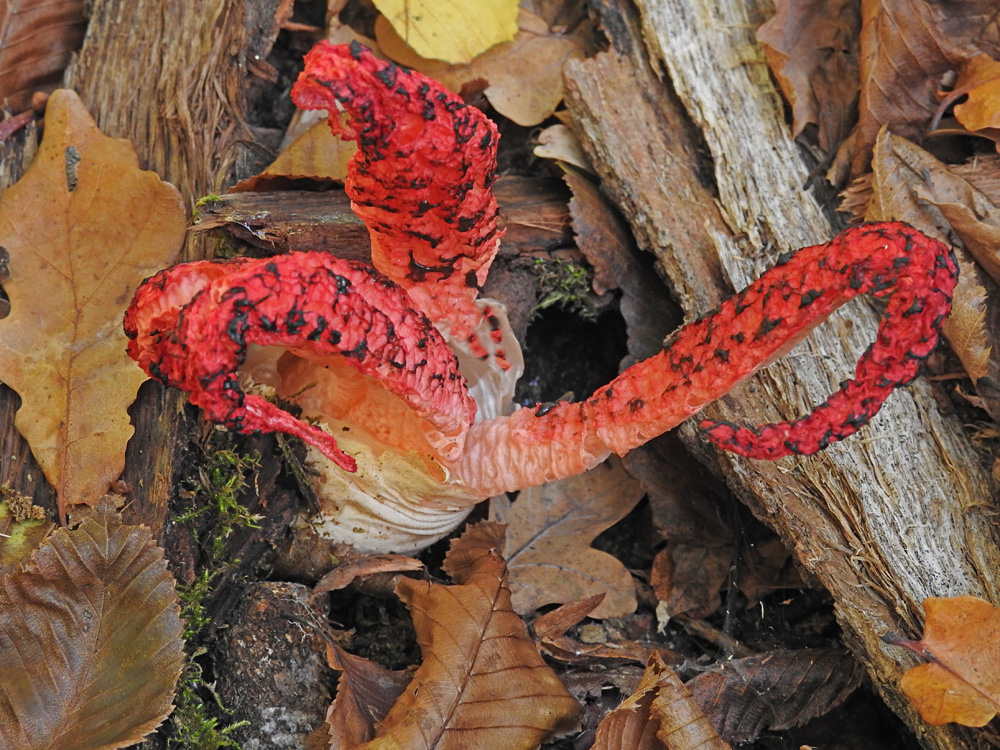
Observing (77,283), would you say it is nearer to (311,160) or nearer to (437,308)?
(311,160)

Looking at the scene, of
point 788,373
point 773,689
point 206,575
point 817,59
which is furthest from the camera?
point 817,59

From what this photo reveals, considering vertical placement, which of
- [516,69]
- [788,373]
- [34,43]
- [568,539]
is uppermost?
[34,43]

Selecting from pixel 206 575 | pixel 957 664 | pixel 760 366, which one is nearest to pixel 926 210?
pixel 760 366

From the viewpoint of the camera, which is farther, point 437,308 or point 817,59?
point 817,59

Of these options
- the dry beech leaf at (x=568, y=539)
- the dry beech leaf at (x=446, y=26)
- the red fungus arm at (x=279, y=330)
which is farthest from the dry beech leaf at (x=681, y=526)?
the dry beech leaf at (x=446, y=26)

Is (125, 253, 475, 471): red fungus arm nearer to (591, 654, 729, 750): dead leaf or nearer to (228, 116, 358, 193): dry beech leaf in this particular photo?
(228, 116, 358, 193): dry beech leaf

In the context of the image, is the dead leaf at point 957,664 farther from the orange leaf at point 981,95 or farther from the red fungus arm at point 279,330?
the orange leaf at point 981,95

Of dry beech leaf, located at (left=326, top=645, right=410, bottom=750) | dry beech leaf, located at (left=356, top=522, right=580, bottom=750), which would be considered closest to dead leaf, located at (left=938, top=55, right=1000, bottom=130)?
dry beech leaf, located at (left=356, top=522, right=580, bottom=750)
